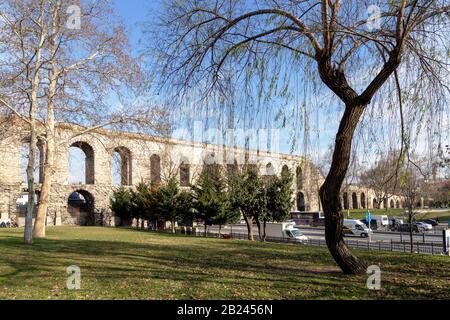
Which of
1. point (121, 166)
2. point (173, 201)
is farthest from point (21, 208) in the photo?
point (121, 166)

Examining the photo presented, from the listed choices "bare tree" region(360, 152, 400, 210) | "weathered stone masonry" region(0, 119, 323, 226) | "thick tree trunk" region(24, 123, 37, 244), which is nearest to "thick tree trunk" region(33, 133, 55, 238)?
"weathered stone masonry" region(0, 119, 323, 226)

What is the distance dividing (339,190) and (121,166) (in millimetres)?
15159

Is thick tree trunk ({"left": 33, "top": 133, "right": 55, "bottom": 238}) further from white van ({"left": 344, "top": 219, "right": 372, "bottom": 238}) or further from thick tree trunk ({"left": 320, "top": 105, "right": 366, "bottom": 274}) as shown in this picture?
white van ({"left": 344, "top": 219, "right": 372, "bottom": 238})

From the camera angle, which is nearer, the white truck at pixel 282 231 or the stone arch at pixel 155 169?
the stone arch at pixel 155 169

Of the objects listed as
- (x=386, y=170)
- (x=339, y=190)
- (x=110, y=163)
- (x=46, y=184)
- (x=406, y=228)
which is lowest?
(x=406, y=228)

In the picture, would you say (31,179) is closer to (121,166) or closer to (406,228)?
(121,166)

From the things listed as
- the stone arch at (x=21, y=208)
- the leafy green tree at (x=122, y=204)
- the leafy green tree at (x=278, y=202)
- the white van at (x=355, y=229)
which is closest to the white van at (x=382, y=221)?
the white van at (x=355, y=229)

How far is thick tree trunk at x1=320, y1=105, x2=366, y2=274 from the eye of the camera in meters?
7.67

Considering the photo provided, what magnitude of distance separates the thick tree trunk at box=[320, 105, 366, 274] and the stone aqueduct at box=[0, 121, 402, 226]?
17.7 inches

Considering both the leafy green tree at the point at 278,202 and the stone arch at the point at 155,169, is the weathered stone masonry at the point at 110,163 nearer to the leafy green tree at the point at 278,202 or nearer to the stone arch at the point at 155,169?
the stone arch at the point at 155,169

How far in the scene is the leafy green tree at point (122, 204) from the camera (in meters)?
45.6

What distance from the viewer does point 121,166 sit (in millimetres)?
21172

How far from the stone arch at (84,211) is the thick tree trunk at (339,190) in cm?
4633
